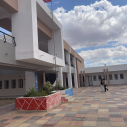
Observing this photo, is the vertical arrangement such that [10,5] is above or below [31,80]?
above

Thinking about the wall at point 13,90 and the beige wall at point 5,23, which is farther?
the wall at point 13,90

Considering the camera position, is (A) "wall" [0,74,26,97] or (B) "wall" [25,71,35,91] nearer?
(B) "wall" [25,71,35,91]

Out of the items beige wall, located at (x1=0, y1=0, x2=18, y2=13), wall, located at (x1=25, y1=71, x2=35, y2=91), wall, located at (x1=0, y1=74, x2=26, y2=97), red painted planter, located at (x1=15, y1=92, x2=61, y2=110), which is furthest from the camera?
wall, located at (x1=0, y1=74, x2=26, y2=97)

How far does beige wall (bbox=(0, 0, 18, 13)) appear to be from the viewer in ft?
27.6

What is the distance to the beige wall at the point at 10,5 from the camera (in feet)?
27.6

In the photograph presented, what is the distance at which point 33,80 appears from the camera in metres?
15.2

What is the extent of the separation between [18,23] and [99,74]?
84.4 feet

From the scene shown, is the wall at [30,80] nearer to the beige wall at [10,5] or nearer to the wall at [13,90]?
the wall at [13,90]

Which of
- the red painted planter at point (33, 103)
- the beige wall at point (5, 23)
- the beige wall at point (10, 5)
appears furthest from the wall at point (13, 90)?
the beige wall at point (10, 5)

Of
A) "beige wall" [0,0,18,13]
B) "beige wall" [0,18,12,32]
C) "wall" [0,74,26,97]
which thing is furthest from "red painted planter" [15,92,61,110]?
"wall" [0,74,26,97]

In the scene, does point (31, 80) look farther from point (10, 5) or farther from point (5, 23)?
point (10, 5)

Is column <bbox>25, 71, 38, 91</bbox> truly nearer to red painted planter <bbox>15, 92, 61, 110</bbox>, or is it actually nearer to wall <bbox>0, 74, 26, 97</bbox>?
wall <bbox>0, 74, 26, 97</bbox>

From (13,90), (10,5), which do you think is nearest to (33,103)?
(10,5)

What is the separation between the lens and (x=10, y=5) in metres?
8.83
